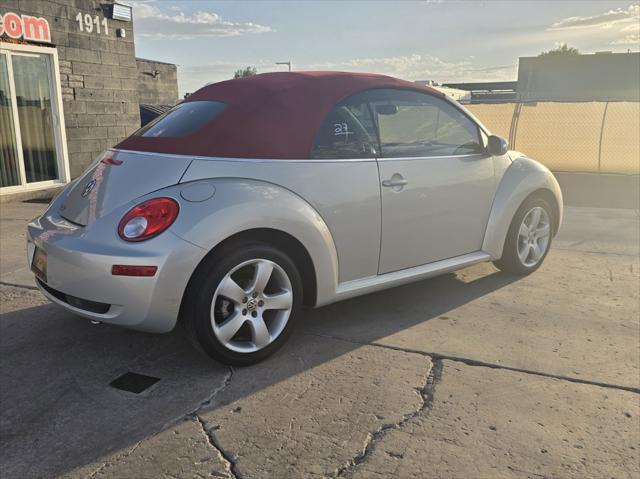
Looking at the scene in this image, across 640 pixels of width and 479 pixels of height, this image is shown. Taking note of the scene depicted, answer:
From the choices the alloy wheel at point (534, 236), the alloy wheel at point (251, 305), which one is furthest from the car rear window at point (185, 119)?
the alloy wheel at point (534, 236)

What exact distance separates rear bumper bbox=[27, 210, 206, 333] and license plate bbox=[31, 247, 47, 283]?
13 centimetres

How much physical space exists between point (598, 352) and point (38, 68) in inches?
373

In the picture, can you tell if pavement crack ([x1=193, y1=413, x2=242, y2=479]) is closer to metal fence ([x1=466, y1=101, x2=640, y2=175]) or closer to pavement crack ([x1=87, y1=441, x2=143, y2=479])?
pavement crack ([x1=87, y1=441, x2=143, y2=479])

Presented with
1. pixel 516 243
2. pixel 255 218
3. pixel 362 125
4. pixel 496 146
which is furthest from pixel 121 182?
pixel 516 243

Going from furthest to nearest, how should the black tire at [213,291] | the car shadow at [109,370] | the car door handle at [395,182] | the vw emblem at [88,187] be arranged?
1. the car door handle at [395,182]
2. the vw emblem at [88,187]
3. the black tire at [213,291]
4. the car shadow at [109,370]

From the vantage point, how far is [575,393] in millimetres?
3029

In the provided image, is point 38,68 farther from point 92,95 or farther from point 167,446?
point 167,446

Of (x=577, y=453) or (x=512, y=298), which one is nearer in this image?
(x=577, y=453)

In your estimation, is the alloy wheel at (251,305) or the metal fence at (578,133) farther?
the metal fence at (578,133)

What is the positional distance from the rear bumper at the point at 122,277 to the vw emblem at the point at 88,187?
31 cm

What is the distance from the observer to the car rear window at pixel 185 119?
343 cm

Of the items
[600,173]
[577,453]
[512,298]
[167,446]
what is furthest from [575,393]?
[600,173]

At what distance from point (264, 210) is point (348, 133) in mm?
883

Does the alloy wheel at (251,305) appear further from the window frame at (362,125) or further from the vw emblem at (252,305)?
the window frame at (362,125)
